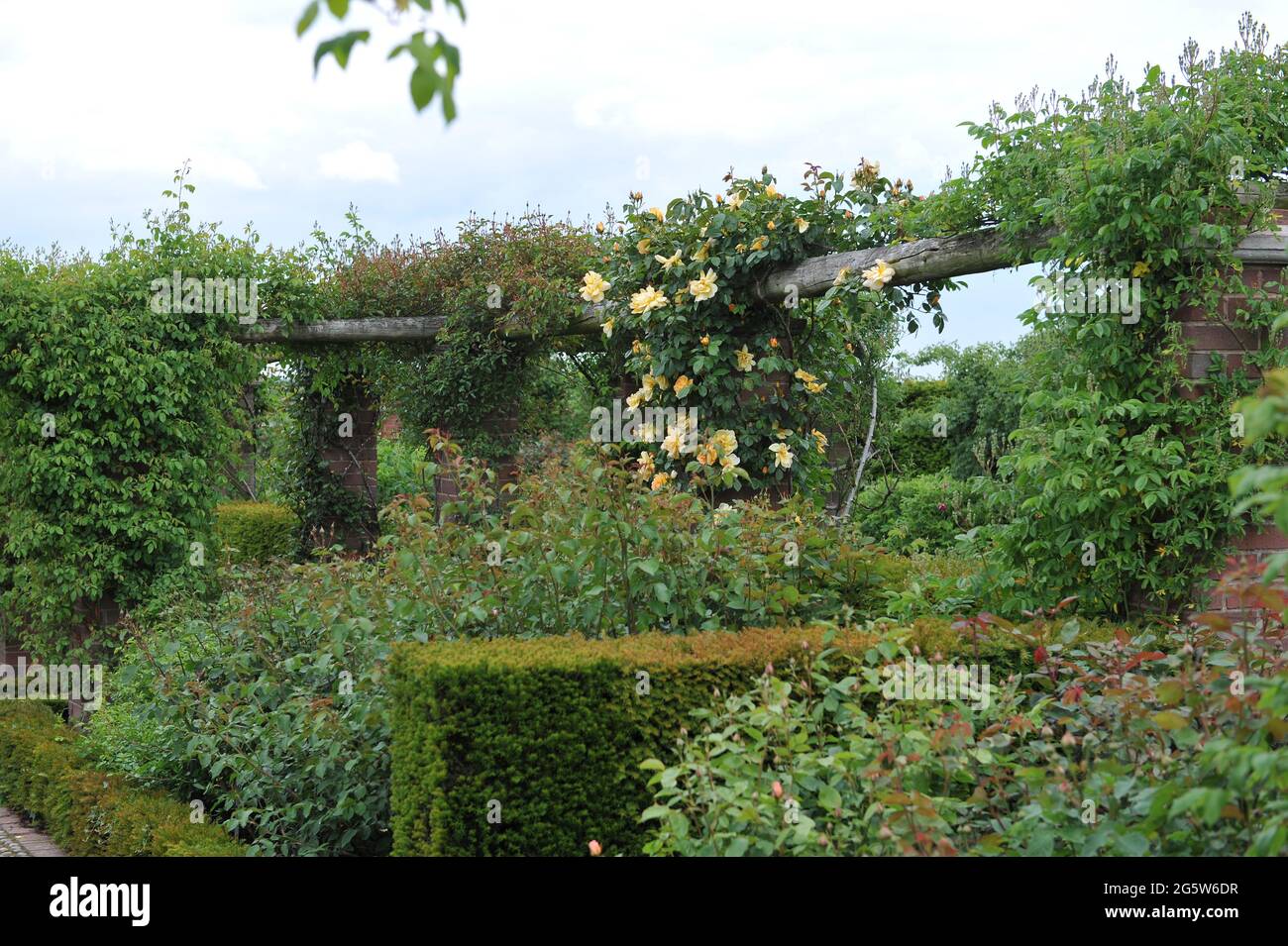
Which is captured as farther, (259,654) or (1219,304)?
(259,654)

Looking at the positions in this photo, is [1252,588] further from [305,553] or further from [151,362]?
[305,553]

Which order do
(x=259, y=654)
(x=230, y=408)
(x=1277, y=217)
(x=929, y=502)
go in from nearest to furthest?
(x=1277, y=217), (x=259, y=654), (x=230, y=408), (x=929, y=502)

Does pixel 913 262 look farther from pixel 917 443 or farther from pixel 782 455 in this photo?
pixel 917 443

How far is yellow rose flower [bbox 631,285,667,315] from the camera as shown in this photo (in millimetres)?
7379

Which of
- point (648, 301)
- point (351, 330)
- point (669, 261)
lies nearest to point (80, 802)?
point (648, 301)

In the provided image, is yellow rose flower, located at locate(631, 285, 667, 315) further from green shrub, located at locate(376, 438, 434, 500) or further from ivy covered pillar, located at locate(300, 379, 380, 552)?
green shrub, located at locate(376, 438, 434, 500)

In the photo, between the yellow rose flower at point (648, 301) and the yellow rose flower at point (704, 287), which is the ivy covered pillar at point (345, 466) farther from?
the yellow rose flower at point (704, 287)

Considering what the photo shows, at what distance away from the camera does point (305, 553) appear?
12250 mm

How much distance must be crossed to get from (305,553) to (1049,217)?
357 inches

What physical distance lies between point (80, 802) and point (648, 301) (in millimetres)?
4181

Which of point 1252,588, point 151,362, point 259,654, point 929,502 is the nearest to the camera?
point 1252,588

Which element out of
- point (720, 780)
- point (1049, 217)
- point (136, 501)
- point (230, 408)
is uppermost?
point (1049, 217)

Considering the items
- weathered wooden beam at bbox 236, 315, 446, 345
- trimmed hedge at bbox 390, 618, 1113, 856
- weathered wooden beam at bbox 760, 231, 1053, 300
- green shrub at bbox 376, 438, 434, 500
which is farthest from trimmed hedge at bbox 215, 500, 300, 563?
trimmed hedge at bbox 390, 618, 1113, 856
